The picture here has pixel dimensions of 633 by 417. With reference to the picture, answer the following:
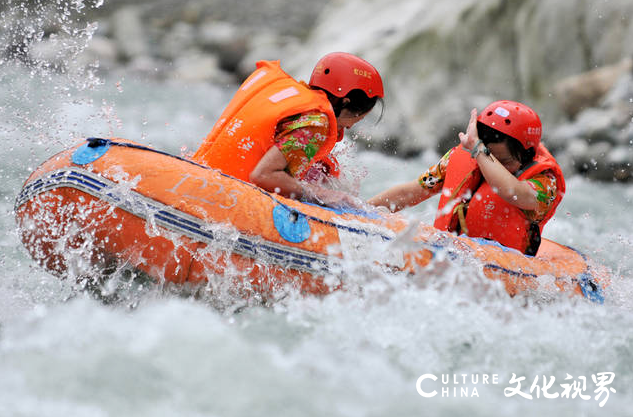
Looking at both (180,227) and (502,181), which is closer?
(180,227)

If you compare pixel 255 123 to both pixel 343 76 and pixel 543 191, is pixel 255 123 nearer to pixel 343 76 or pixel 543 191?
pixel 343 76

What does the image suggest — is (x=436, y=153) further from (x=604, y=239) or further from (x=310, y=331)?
(x=310, y=331)

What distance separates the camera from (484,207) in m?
3.90

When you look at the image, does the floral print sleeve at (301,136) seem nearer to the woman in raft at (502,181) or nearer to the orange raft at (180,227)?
the orange raft at (180,227)

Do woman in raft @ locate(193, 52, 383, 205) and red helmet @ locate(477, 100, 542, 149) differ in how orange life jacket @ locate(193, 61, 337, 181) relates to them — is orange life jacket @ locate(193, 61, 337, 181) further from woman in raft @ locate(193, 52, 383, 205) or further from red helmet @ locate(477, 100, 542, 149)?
red helmet @ locate(477, 100, 542, 149)

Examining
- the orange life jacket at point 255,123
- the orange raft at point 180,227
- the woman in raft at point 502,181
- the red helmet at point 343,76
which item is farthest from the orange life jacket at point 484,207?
the orange life jacket at point 255,123

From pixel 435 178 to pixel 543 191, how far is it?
2.61ft

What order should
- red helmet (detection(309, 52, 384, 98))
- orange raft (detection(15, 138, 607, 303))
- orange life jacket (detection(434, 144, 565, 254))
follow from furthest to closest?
1. orange life jacket (detection(434, 144, 565, 254))
2. red helmet (detection(309, 52, 384, 98))
3. orange raft (detection(15, 138, 607, 303))

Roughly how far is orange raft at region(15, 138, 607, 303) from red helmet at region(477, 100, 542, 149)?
2.64 feet

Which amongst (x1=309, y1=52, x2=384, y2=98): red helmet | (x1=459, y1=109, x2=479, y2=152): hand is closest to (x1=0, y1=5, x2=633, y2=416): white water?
(x1=459, y1=109, x2=479, y2=152): hand

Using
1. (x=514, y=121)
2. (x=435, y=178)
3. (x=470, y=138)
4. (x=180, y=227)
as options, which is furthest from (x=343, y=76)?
(x=180, y=227)

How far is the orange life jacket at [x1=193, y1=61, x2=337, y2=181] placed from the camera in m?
3.50

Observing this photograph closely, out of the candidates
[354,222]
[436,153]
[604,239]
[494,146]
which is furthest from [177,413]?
[436,153]

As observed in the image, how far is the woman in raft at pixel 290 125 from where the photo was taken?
347 centimetres
